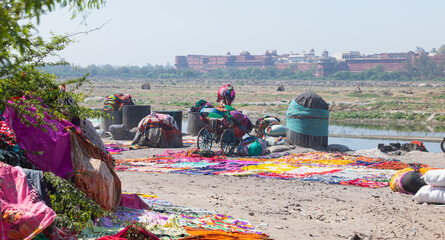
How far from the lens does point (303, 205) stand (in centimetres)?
816

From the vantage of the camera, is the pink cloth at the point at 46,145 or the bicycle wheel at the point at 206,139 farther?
the bicycle wheel at the point at 206,139

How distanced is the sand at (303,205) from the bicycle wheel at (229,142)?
3027 millimetres

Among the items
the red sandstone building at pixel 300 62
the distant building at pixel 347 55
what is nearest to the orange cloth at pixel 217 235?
the red sandstone building at pixel 300 62

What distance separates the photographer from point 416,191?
8766 millimetres

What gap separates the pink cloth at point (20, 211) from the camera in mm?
4461

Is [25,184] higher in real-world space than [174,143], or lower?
higher

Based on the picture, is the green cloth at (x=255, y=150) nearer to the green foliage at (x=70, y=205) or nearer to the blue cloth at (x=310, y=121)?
the blue cloth at (x=310, y=121)

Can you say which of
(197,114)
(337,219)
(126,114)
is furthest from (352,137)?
(337,219)

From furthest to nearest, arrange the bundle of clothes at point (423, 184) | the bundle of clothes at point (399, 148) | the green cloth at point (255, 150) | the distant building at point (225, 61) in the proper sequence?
1. the distant building at point (225, 61)
2. the bundle of clothes at point (399, 148)
3. the green cloth at point (255, 150)
4. the bundle of clothes at point (423, 184)

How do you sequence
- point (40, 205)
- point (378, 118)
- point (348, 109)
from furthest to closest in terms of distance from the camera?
point (348, 109), point (378, 118), point (40, 205)

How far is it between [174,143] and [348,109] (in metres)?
25.9

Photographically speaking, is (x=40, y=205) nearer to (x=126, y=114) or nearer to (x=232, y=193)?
(x=232, y=193)

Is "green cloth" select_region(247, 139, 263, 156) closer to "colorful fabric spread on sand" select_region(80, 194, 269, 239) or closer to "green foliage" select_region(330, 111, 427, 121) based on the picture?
"colorful fabric spread on sand" select_region(80, 194, 269, 239)

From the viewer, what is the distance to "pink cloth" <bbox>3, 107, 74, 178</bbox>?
608 centimetres
